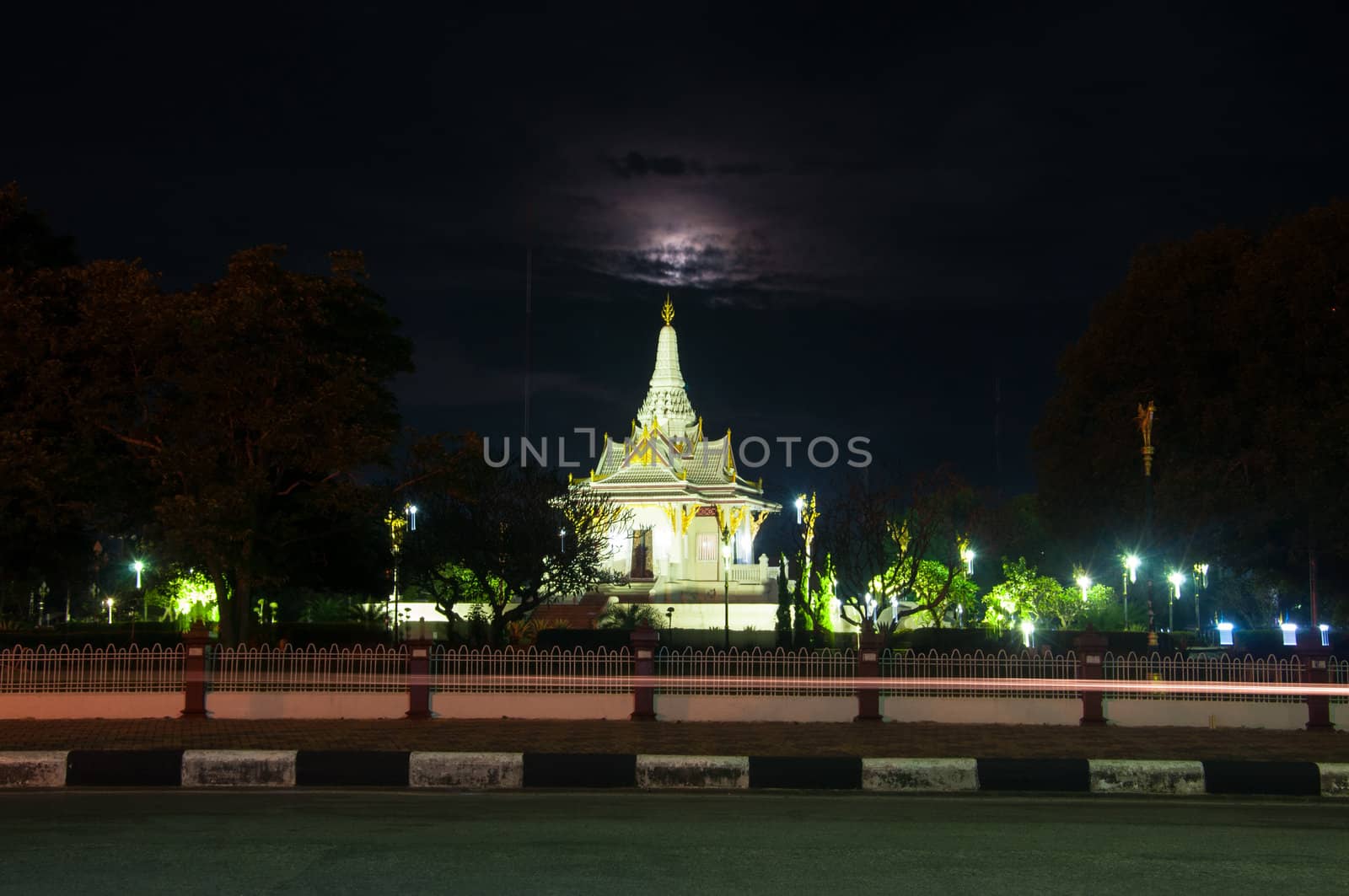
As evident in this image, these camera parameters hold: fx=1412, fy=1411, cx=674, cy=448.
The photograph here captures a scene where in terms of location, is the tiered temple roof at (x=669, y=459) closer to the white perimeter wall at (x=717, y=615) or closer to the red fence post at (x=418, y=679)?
the white perimeter wall at (x=717, y=615)

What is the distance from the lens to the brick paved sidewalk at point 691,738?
13.8 meters

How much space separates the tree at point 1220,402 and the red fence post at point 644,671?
2009 cm

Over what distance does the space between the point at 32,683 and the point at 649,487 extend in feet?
122

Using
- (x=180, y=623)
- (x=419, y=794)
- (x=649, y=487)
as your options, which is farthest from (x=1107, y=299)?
(x=419, y=794)

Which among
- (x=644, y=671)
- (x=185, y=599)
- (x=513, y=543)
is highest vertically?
(x=513, y=543)

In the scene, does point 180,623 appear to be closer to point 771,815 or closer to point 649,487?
point 649,487

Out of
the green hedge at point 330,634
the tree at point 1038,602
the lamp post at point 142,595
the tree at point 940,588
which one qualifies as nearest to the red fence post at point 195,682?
the green hedge at point 330,634

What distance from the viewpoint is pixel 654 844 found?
27.0ft

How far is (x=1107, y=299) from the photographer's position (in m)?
40.1

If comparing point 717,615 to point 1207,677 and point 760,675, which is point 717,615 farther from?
point 1207,677

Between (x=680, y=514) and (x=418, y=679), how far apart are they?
3797cm

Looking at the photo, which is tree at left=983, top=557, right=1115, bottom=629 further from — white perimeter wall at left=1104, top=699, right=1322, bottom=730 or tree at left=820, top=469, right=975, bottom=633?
white perimeter wall at left=1104, top=699, right=1322, bottom=730

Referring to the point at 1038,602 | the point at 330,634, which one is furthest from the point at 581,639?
the point at 1038,602

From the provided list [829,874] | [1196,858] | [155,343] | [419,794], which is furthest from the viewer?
[155,343]
